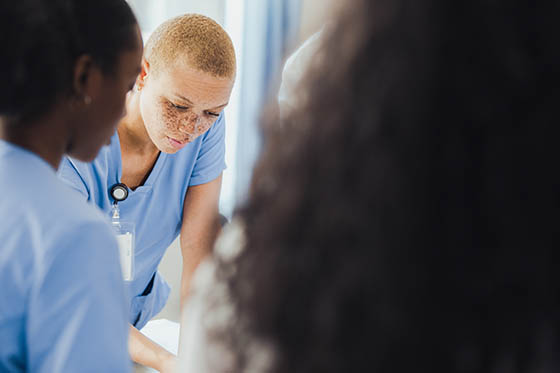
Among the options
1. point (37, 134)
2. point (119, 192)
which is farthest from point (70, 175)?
point (37, 134)

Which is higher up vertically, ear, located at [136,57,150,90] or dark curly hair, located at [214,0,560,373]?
dark curly hair, located at [214,0,560,373]

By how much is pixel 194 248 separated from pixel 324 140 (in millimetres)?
1044

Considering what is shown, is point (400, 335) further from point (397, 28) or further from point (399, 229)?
point (397, 28)

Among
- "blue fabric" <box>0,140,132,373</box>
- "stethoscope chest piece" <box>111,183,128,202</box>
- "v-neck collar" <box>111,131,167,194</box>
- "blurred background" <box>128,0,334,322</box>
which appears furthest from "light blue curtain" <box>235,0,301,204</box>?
"blue fabric" <box>0,140,132,373</box>

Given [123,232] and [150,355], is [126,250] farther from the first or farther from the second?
[150,355]

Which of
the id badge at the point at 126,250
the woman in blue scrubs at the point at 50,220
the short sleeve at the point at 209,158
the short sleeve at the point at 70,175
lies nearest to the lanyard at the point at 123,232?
the id badge at the point at 126,250

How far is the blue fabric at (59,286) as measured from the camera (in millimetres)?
500

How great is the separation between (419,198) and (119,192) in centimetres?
96

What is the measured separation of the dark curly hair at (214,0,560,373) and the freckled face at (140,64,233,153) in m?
0.80

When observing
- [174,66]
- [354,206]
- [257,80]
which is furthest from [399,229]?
[257,80]

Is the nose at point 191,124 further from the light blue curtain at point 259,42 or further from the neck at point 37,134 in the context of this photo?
the light blue curtain at point 259,42

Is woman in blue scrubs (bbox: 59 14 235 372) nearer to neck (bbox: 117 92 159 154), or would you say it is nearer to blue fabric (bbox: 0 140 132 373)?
neck (bbox: 117 92 159 154)

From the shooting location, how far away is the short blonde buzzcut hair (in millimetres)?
1107

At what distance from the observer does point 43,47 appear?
542 mm
